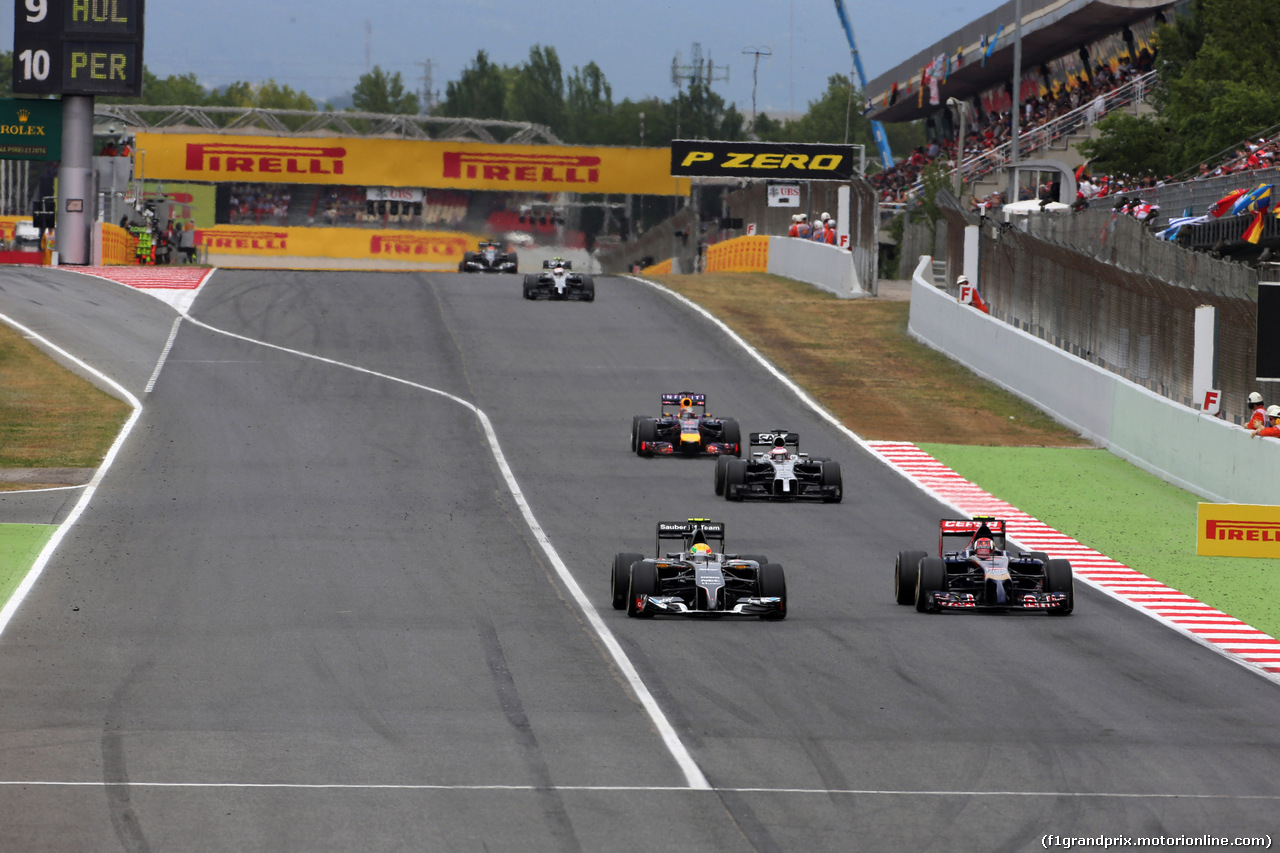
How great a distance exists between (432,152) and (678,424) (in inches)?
2147

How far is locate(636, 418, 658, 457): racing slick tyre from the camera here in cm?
2756

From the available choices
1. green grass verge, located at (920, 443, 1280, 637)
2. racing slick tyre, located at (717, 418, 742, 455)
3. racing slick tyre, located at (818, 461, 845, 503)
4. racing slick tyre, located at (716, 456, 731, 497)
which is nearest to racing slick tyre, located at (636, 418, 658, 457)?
racing slick tyre, located at (717, 418, 742, 455)

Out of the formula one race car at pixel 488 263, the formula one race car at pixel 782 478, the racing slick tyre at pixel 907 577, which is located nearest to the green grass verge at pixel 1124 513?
the formula one race car at pixel 782 478

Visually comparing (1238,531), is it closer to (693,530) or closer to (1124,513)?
(1124,513)

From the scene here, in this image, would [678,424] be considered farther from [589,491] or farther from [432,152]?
[432,152]

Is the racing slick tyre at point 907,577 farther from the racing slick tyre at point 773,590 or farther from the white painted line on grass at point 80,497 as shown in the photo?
the white painted line on grass at point 80,497

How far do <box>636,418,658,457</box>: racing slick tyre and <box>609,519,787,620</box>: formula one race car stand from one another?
1098 cm

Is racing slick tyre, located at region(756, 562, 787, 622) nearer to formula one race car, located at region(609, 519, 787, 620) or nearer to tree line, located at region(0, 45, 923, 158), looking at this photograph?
formula one race car, located at region(609, 519, 787, 620)

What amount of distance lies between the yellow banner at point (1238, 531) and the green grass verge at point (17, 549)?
13054 millimetres

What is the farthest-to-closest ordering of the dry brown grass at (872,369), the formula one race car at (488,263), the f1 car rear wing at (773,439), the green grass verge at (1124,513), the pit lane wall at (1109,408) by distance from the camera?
the formula one race car at (488,263)
the dry brown grass at (872,369)
the pit lane wall at (1109,408)
the f1 car rear wing at (773,439)
the green grass verge at (1124,513)

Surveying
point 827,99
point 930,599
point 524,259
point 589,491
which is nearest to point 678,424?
point 589,491

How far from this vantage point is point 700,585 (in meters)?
16.1

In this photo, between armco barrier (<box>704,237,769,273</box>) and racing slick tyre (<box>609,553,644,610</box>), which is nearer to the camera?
racing slick tyre (<box>609,553,644,610</box>)

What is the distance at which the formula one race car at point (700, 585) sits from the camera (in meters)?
16.0
